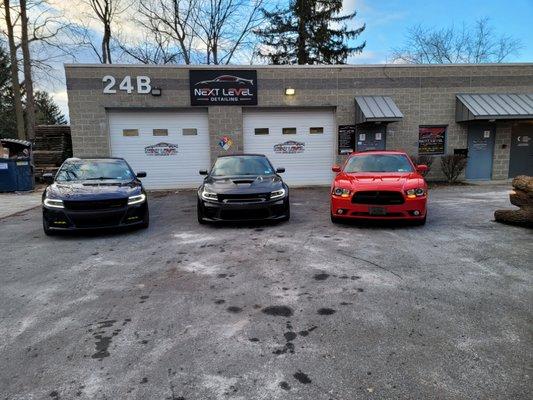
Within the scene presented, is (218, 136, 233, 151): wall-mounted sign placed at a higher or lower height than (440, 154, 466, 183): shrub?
higher

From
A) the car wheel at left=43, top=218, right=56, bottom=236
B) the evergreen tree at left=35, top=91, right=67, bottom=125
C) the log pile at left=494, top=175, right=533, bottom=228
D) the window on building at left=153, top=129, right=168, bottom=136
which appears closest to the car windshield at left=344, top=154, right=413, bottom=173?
the log pile at left=494, top=175, right=533, bottom=228

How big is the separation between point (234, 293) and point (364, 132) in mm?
12083

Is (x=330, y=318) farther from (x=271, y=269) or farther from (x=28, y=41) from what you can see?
(x=28, y=41)

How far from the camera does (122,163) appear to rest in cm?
870

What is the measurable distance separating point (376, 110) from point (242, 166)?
731cm

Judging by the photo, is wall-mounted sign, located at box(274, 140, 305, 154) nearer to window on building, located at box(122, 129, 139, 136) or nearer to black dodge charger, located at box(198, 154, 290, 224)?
window on building, located at box(122, 129, 139, 136)

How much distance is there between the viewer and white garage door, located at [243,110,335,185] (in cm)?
1498

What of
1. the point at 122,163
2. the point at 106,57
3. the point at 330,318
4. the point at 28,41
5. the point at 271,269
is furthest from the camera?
the point at 106,57

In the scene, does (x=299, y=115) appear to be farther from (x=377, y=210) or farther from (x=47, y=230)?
(x=47, y=230)

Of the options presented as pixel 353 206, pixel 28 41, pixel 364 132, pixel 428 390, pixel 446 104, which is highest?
pixel 28 41

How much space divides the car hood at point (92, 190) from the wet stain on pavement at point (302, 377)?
524 cm

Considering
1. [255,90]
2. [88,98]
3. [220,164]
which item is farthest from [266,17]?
[220,164]

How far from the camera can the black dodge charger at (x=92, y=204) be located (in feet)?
22.2

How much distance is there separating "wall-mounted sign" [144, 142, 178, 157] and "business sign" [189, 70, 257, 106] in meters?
1.80
